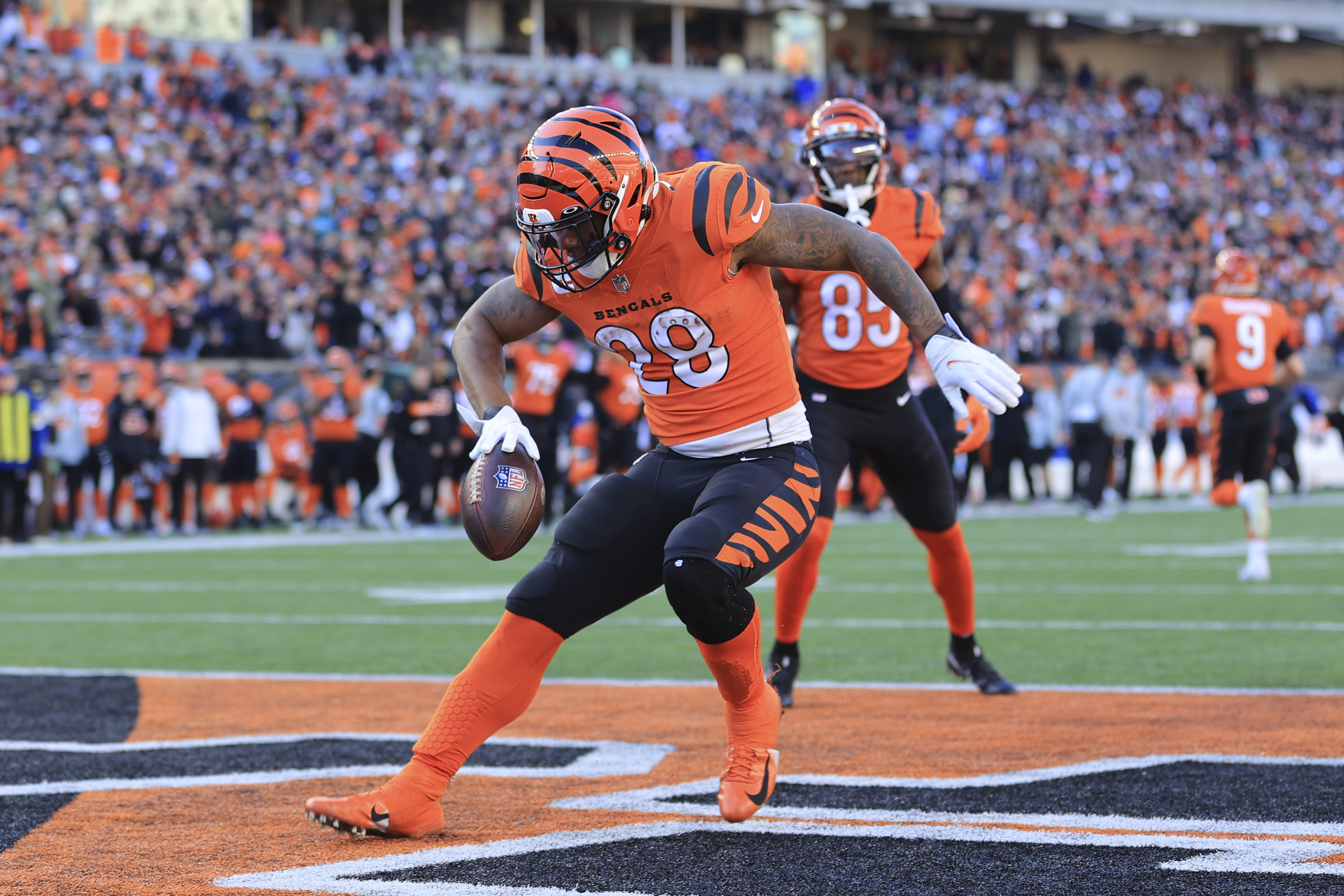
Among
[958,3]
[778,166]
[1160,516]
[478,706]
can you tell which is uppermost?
[958,3]

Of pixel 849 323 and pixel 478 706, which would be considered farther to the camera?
pixel 849 323

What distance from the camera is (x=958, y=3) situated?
36.9 meters

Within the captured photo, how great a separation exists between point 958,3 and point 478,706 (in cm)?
3590

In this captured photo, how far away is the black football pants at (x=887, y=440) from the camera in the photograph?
5.33 metres

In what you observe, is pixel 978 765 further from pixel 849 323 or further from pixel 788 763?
pixel 849 323

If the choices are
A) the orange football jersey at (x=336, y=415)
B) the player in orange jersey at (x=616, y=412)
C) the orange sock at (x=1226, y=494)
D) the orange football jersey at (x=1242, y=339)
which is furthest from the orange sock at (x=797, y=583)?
the orange football jersey at (x=336, y=415)

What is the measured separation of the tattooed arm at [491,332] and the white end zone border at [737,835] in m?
1.14

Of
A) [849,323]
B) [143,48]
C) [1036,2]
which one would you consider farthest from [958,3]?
[849,323]

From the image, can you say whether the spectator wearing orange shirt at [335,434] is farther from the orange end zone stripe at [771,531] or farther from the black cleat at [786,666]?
the orange end zone stripe at [771,531]

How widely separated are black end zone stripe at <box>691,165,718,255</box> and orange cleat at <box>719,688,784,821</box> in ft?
3.65

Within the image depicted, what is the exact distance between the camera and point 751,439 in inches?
150

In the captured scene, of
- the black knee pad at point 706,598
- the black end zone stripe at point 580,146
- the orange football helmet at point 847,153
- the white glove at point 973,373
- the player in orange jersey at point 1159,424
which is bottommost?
the player in orange jersey at point 1159,424

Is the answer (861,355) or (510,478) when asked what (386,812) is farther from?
(861,355)

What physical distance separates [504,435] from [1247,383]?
6692 mm
